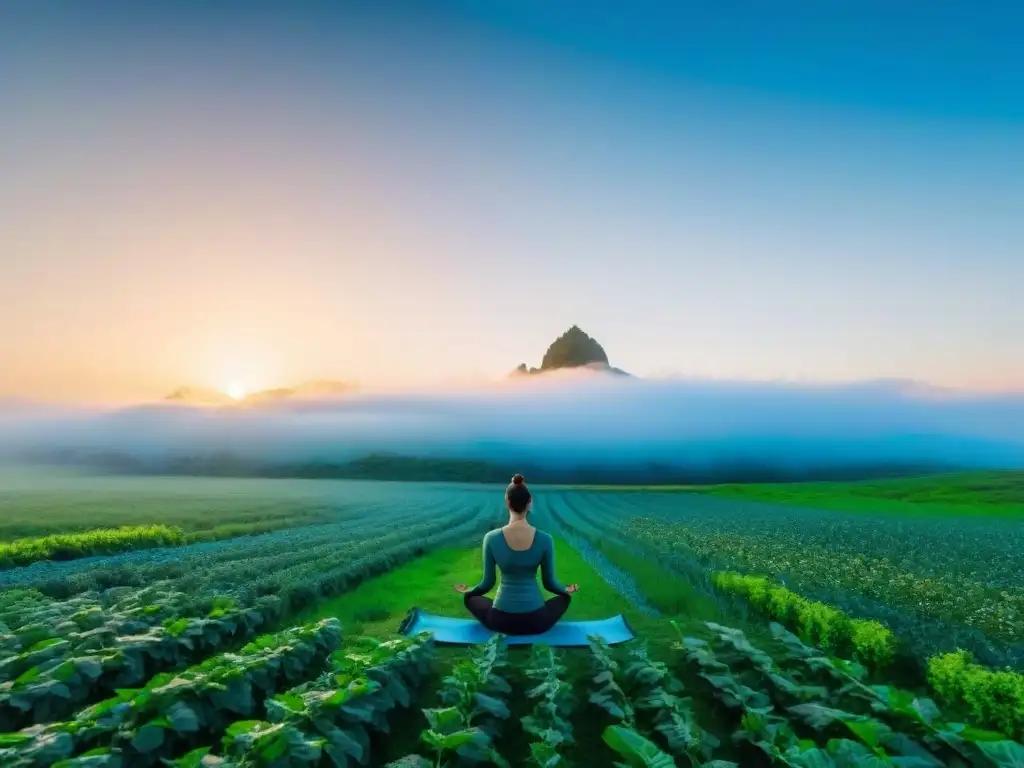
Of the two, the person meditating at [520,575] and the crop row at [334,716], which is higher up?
the person meditating at [520,575]

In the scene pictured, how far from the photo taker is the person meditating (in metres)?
8.97

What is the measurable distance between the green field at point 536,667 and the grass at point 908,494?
2533cm

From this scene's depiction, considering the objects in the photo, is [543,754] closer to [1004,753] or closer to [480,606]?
[1004,753]

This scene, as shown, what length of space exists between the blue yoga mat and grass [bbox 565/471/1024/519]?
36.8 meters

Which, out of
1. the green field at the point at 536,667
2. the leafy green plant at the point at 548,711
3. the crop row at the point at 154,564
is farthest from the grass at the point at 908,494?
the leafy green plant at the point at 548,711

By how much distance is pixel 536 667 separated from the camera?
7.54m

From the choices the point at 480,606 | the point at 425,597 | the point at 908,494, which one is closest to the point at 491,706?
the point at 480,606

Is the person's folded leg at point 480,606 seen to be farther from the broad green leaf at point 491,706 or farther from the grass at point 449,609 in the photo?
the broad green leaf at point 491,706

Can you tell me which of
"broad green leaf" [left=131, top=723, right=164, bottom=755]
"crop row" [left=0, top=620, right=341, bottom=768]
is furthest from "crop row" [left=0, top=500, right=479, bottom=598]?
"broad green leaf" [left=131, top=723, right=164, bottom=755]

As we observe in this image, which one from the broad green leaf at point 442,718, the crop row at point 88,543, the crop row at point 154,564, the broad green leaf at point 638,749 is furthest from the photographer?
the crop row at point 88,543

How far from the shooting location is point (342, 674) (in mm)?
6547

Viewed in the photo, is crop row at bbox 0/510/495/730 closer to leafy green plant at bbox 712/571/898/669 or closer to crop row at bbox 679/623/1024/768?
crop row at bbox 679/623/1024/768

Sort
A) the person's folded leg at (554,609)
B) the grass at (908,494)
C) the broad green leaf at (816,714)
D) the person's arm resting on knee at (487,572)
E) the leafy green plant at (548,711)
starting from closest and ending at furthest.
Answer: the leafy green plant at (548,711)
the broad green leaf at (816,714)
the person's folded leg at (554,609)
the person's arm resting on knee at (487,572)
the grass at (908,494)

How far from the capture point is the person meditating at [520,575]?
8969 mm
